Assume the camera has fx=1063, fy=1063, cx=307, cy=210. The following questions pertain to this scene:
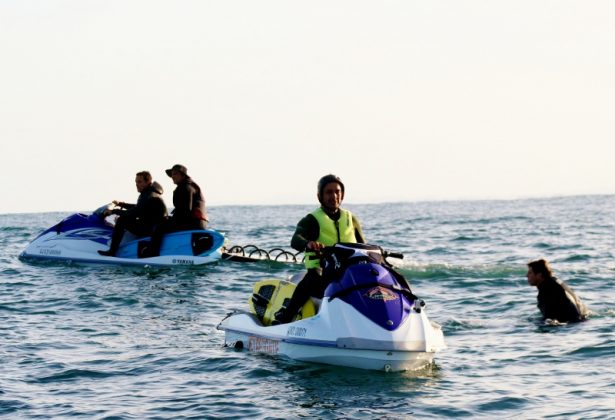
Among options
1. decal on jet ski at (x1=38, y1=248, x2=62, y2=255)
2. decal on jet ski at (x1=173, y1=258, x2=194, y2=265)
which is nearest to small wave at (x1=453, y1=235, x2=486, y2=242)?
decal on jet ski at (x1=173, y1=258, x2=194, y2=265)

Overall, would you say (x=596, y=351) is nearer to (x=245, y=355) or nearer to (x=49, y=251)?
(x=245, y=355)

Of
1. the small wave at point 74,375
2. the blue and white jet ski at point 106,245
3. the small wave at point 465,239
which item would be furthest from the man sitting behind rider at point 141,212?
the small wave at point 465,239

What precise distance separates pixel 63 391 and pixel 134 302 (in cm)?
678

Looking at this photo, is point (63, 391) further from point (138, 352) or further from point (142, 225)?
point (142, 225)

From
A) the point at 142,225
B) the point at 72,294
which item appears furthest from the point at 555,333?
the point at 142,225

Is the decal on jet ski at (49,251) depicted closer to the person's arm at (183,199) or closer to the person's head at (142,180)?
the person's head at (142,180)

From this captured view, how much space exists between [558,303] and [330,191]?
4.28 metres

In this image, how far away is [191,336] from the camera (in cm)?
1433

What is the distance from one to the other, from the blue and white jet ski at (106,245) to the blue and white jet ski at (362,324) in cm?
1101

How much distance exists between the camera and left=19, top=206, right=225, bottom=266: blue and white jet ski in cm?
2302

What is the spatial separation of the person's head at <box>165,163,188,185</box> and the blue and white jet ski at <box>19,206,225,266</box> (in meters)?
1.76

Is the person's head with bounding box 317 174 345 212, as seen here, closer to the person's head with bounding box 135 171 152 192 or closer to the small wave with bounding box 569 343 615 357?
the small wave with bounding box 569 343 615 357

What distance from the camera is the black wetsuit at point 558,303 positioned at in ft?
47.5

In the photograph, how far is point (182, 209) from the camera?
2222 cm
